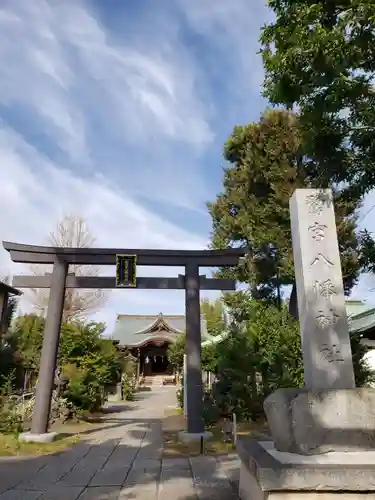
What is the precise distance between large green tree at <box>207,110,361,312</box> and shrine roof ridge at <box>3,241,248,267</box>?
17.5 feet

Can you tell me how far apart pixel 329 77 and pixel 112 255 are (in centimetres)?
655

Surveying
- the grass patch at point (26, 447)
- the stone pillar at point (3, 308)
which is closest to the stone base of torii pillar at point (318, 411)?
the grass patch at point (26, 447)

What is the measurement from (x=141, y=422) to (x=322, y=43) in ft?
39.8

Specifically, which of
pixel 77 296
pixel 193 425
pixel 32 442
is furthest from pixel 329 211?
pixel 77 296

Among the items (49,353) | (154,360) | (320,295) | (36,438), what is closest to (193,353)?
(49,353)

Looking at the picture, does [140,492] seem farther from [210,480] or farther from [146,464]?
[146,464]

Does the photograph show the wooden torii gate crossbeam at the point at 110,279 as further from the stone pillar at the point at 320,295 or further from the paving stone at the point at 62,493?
the stone pillar at the point at 320,295

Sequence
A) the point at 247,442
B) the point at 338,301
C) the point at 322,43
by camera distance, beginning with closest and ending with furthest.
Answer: the point at 247,442, the point at 338,301, the point at 322,43

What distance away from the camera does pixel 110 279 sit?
10.2m

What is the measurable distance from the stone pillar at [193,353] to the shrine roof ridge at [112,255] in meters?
0.32

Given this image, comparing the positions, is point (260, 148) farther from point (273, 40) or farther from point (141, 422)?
point (141, 422)

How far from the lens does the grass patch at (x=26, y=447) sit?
298 inches

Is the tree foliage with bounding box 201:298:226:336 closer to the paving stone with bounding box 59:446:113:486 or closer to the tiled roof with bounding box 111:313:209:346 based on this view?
the tiled roof with bounding box 111:313:209:346

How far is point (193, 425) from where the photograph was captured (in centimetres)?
895
